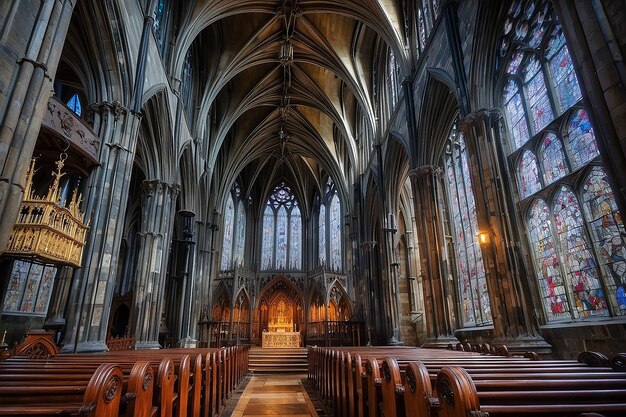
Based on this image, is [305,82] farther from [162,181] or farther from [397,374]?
[397,374]

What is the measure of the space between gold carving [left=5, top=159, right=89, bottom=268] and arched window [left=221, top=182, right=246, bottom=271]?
16166mm

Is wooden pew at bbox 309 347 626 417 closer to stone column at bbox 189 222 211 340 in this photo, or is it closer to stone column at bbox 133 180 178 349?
stone column at bbox 133 180 178 349

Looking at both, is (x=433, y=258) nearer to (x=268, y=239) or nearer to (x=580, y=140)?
(x=580, y=140)

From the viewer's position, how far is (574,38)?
4.47 metres

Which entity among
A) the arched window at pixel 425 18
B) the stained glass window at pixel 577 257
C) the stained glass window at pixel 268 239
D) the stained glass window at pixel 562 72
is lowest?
the stained glass window at pixel 577 257

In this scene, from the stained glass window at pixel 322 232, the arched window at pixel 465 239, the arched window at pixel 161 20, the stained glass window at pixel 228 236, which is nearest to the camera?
the arched window at pixel 465 239

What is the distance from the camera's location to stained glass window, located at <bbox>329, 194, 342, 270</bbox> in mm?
23281

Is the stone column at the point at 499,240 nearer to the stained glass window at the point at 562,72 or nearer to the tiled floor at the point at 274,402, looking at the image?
the stained glass window at the point at 562,72

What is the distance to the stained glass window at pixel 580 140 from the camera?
221 inches

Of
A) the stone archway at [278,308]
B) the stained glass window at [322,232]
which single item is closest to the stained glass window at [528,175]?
the stone archway at [278,308]

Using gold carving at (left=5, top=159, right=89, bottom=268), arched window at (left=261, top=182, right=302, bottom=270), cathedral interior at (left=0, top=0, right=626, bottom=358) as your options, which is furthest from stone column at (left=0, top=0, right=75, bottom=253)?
arched window at (left=261, top=182, right=302, bottom=270)

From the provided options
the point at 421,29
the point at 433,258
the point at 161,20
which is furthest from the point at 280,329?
the point at 421,29

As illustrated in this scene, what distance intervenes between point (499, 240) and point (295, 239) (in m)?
19.9

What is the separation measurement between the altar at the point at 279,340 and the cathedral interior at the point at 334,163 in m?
0.11
